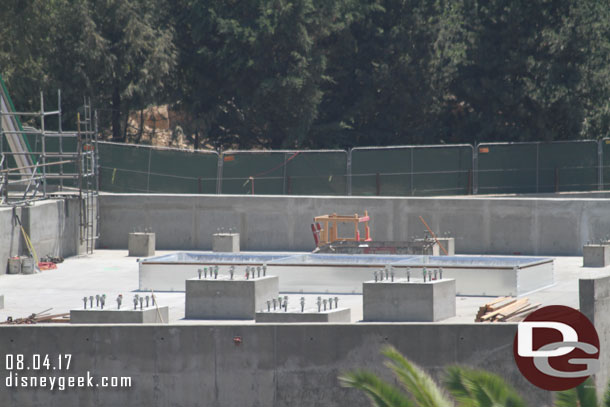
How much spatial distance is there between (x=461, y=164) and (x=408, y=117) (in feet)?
44.7

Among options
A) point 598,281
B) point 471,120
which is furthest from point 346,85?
point 598,281

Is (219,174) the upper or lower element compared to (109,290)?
upper

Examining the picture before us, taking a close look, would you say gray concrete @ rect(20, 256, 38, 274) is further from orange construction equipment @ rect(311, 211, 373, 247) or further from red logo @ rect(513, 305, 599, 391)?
red logo @ rect(513, 305, 599, 391)

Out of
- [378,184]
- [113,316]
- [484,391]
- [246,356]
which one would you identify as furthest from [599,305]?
[378,184]

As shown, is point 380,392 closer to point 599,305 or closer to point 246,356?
point 246,356

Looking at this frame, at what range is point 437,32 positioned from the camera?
54.8 metres

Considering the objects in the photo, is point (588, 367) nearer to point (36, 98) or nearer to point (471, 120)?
point (471, 120)

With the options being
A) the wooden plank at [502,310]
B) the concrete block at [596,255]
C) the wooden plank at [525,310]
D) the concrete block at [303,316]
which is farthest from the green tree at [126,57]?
the wooden plank at [525,310]

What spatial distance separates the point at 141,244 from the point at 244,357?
46.2ft

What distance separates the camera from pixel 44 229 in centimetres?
3269

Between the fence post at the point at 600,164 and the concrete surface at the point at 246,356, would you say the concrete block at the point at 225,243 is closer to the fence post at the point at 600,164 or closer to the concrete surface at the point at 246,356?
the concrete surface at the point at 246,356

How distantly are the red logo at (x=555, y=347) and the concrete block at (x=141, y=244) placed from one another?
15188mm

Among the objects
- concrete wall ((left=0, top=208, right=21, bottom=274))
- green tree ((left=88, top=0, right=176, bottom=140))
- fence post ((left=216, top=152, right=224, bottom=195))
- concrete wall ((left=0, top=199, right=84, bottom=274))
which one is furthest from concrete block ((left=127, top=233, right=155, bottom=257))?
green tree ((left=88, top=0, right=176, bottom=140))

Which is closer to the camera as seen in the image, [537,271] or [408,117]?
[537,271]
